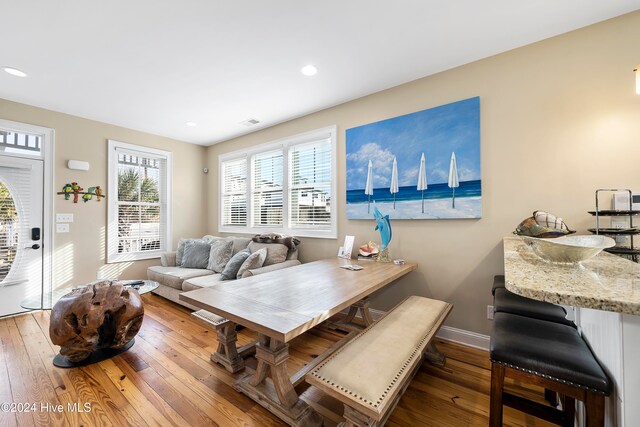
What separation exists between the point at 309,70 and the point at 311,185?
1.46m

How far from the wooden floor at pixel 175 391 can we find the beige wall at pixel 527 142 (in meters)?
0.80

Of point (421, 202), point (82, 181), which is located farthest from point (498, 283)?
point (82, 181)

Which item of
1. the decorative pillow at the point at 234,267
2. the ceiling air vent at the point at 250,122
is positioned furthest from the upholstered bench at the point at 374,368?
the ceiling air vent at the point at 250,122

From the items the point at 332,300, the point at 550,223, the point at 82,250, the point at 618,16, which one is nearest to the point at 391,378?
the point at 332,300

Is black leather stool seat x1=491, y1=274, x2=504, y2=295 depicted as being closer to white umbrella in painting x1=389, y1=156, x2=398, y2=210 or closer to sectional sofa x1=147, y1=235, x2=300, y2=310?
white umbrella in painting x1=389, y1=156, x2=398, y2=210

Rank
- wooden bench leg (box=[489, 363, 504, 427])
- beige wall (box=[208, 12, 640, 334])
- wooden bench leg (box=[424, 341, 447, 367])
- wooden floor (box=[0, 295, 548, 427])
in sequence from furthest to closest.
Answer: wooden bench leg (box=[424, 341, 447, 367]) < beige wall (box=[208, 12, 640, 334]) < wooden floor (box=[0, 295, 548, 427]) < wooden bench leg (box=[489, 363, 504, 427])

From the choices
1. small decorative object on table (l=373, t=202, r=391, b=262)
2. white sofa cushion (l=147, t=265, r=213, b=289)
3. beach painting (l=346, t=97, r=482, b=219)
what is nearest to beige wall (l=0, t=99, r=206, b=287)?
white sofa cushion (l=147, t=265, r=213, b=289)

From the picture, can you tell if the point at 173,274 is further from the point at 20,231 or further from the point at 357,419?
the point at 357,419

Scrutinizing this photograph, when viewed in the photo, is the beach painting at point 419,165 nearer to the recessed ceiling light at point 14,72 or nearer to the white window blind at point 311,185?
the white window blind at point 311,185

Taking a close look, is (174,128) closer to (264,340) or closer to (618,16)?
(264,340)

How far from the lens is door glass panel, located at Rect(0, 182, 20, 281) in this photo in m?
3.16

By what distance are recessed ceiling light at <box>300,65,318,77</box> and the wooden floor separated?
267 cm

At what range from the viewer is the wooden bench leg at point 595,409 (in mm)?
877

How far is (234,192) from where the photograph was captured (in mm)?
4730
